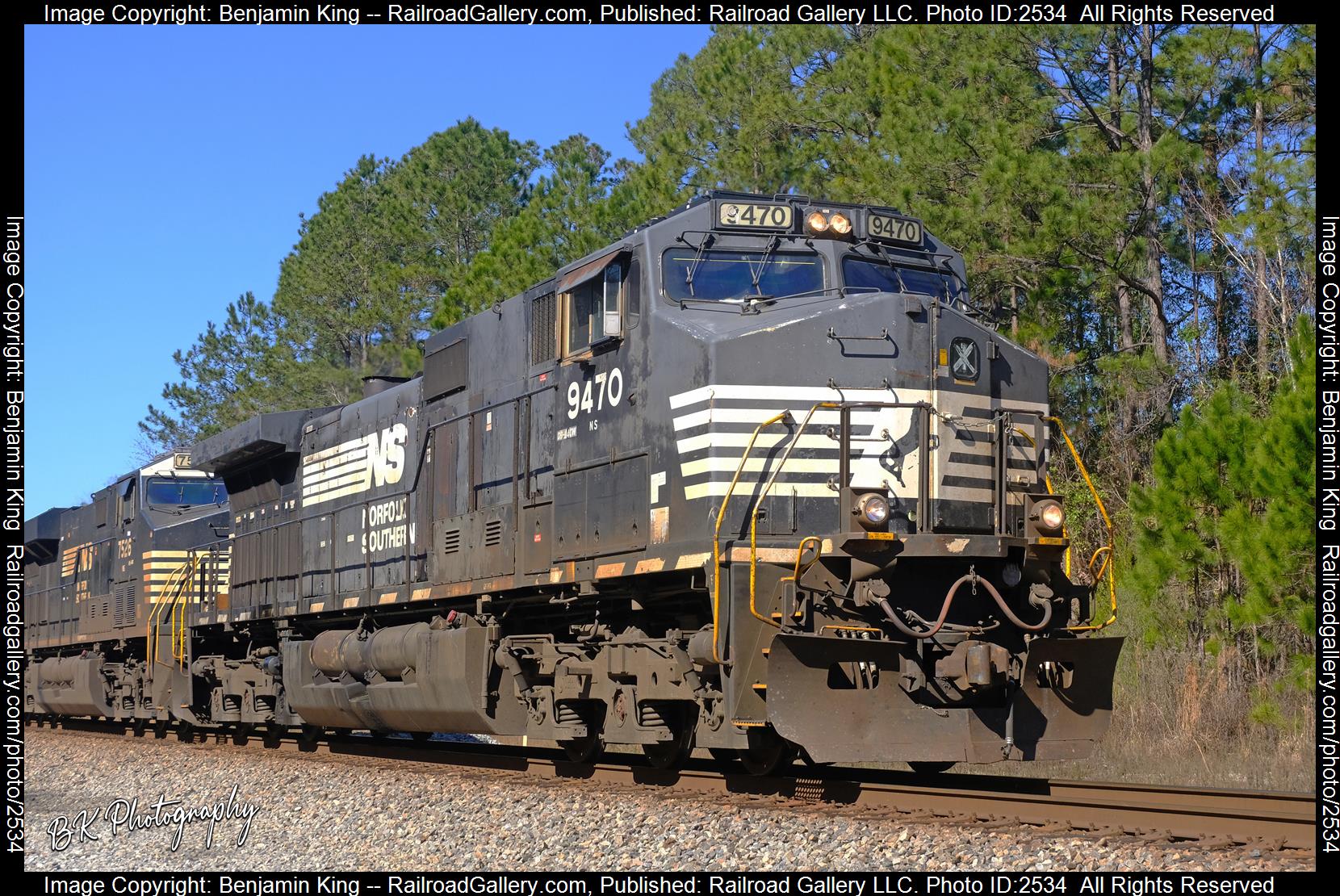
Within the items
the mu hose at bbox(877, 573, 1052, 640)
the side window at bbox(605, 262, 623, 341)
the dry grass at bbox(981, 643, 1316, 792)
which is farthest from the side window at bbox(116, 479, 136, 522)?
the mu hose at bbox(877, 573, 1052, 640)

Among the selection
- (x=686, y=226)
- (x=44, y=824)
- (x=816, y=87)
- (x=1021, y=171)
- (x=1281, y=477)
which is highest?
(x=816, y=87)

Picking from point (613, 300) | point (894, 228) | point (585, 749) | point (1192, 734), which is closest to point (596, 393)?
point (613, 300)

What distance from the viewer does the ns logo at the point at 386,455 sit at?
13289 mm

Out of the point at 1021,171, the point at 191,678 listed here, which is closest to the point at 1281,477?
the point at 1021,171

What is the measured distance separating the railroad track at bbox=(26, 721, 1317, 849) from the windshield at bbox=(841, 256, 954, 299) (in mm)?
3285

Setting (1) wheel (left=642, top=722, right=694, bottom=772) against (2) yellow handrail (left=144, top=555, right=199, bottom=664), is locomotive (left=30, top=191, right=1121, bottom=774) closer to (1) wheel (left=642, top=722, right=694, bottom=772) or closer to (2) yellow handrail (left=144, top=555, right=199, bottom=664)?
(1) wheel (left=642, top=722, right=694, bottom=772)

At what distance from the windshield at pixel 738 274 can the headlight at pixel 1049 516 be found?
207 centimetres

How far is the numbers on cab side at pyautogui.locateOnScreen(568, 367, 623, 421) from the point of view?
9766 millimetres

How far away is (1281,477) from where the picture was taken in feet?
38.3

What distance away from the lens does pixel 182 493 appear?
2005cm

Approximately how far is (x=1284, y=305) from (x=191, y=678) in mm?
13238

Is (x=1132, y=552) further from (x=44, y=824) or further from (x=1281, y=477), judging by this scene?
(x=44, y=824)

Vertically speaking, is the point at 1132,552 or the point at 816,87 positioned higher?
the point at 816,87

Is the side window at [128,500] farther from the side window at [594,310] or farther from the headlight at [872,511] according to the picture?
the headlight at [872,511]
